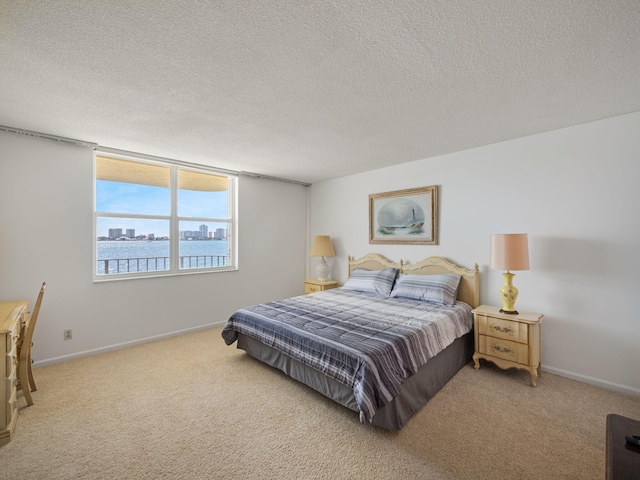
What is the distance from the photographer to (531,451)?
1.75 meters

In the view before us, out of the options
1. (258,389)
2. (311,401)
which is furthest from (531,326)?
(258,389)

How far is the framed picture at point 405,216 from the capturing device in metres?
3.67

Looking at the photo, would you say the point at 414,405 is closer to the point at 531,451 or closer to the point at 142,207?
the point at 531,451

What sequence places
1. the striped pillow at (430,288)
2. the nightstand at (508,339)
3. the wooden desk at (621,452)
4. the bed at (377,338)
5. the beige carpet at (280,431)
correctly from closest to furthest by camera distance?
the wooden desk at (621,452), the beige carpet at (280,431), the bed at (377,338), the nightstand at (508,339), the striped pillow at (430,288)

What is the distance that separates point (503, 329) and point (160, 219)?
4219mm

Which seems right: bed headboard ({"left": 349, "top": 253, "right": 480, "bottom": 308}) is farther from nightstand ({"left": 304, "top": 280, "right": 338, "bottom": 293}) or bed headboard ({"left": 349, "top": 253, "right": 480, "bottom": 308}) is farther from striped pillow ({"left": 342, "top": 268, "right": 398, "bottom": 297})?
nightstand ({"left": 304, "top": 280, "right": 338, "bottom": 293})

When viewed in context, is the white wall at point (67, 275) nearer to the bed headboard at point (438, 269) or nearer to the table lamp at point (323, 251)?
the table lamp at point (323, 251)

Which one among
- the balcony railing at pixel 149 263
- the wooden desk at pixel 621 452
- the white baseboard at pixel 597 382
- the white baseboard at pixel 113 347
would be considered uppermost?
the balcony railing at pixel 149 263

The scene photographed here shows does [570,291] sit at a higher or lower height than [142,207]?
lower

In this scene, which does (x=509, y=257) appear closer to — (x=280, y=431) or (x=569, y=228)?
(x=569, y=228)

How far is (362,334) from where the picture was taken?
2297 millimetres

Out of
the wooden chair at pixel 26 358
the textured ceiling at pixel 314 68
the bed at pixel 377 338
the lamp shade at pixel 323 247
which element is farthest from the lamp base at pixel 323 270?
the wooden chair at pixel 26 358

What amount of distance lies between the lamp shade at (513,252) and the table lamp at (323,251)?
2475mm

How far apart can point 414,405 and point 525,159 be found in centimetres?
270
